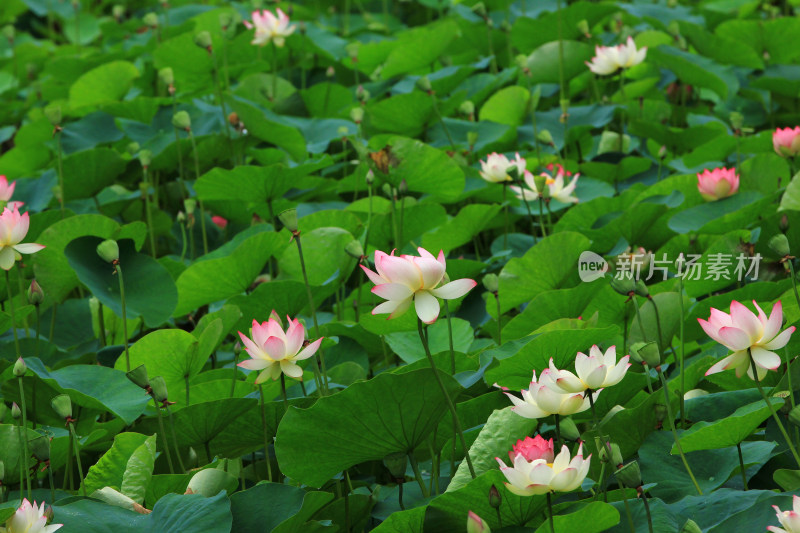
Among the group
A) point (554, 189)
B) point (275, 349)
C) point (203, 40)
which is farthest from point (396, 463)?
point (203, 40)

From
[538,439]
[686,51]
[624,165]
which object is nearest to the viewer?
[538,439]

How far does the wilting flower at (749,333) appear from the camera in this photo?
0.78 meters

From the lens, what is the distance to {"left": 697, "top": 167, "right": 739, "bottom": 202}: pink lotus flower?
4.56ft

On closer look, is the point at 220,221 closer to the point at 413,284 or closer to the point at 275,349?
the point at 275,349

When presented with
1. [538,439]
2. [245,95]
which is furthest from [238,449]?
[245,95]

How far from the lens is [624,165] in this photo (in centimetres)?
172

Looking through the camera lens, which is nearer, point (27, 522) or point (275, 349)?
point (27, 522)

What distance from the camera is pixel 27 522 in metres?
0.74

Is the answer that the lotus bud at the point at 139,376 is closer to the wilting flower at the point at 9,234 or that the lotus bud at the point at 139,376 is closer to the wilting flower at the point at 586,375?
the wilting flower at the point at 9,234

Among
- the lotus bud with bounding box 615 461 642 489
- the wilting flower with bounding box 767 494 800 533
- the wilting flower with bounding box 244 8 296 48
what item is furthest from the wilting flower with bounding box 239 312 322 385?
the wilting flower with bounding box 244 8 296 48

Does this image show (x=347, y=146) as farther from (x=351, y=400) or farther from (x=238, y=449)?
(x=351, y=400)

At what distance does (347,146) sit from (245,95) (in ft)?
1.24

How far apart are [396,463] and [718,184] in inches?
31.1

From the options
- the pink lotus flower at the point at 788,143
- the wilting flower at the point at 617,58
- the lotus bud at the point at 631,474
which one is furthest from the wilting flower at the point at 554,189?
the lotus bud at the point at 631,474
